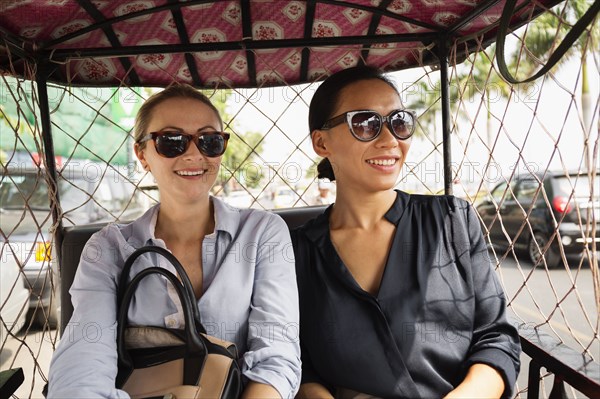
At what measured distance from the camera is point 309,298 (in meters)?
1.69

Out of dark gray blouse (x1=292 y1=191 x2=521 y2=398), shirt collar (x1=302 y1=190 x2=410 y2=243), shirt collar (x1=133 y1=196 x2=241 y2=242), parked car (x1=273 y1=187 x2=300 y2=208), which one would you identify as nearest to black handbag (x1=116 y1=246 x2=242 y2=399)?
shirt collar (x1=133 y1=196 x2=241 y2=242)

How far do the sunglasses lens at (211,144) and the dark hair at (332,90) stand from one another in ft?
1.20

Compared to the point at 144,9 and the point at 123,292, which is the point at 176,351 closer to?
the point at 123,292

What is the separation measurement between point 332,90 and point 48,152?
4.37ft

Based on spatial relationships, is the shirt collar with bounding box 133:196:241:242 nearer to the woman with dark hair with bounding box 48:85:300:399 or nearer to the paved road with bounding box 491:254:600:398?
the woman with dark hair with bounding box 48:85:300:399

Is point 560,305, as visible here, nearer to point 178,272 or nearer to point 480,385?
point 480,385

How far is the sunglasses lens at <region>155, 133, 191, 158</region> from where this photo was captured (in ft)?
5.42

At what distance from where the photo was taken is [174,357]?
54.6 inches

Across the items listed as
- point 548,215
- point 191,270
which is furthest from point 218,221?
point 548,215

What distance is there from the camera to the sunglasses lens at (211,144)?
66.0 inches

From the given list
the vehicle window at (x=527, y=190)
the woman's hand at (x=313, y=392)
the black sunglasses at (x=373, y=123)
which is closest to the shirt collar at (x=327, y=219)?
the black sunglasses at (x=373, y=123)

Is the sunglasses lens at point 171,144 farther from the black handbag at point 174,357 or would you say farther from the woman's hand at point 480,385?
the woman's hand at point 480,385

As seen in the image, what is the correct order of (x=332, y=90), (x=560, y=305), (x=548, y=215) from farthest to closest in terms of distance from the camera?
(x=548, y=215)
(x=560, y=305)
(x=332, y=90)

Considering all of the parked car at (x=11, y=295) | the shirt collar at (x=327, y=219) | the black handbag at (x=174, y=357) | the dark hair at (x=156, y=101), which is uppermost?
the dark hair at (x=156, y=101)
